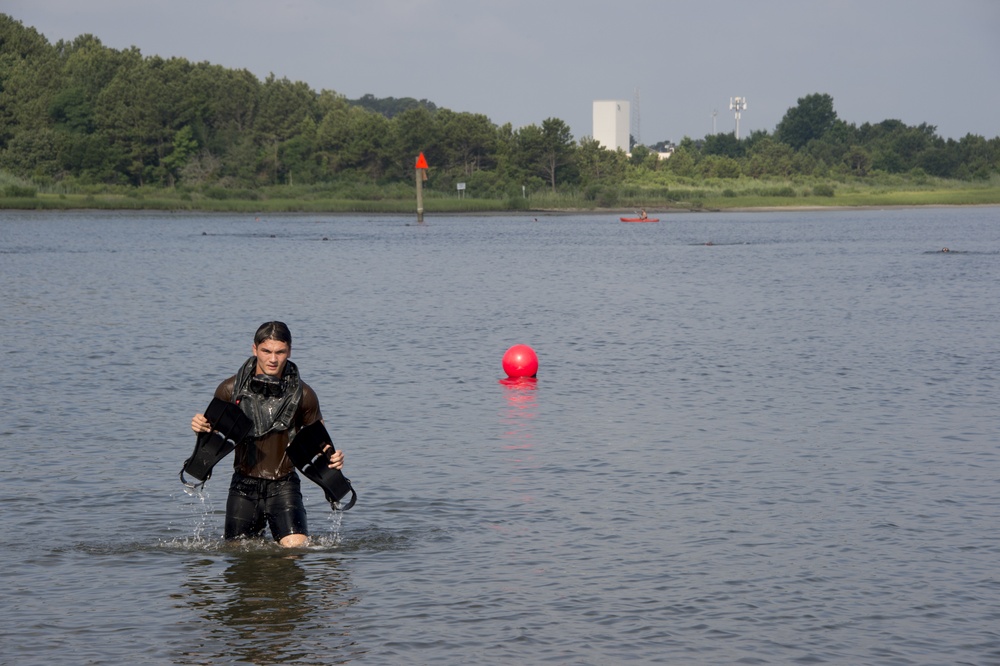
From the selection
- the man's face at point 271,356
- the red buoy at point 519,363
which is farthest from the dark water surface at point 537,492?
the man's face at point 271,356

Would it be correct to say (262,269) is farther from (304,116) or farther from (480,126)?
(304,116)

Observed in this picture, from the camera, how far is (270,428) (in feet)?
33.9

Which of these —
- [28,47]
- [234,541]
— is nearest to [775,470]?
[234,541]

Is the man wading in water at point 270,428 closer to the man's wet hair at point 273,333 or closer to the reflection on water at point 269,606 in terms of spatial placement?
the man's wet hair at point 273,333

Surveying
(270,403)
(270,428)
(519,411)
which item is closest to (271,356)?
(270,403)

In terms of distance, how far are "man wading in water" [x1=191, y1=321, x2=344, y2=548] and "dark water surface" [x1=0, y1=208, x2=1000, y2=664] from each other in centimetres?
55

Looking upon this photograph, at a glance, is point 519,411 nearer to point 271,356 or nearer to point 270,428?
point 270,428

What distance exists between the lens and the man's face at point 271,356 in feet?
33.1

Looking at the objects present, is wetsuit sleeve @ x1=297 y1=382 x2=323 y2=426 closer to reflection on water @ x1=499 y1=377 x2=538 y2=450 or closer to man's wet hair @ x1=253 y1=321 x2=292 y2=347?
man's wet hair @ x1=253 y1=321 x2=292 y2=347

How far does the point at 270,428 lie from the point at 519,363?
12798 millimetres

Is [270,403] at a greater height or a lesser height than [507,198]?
lesser

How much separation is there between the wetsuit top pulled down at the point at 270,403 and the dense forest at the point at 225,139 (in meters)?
129

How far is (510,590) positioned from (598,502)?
318cm

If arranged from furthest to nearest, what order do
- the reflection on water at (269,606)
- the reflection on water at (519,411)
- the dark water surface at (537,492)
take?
1. the reflection on water at (519,411)
2. the dark water surface at (537,492)
3. the reflection on water at (269,606)
